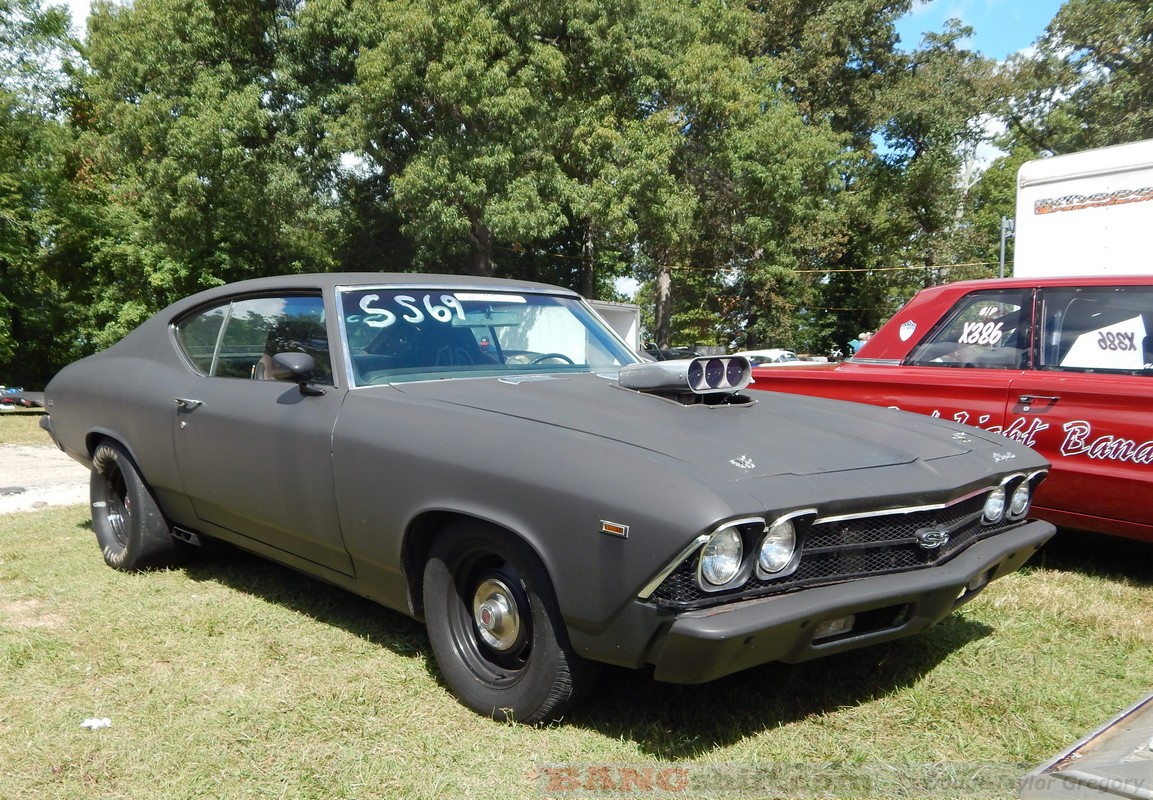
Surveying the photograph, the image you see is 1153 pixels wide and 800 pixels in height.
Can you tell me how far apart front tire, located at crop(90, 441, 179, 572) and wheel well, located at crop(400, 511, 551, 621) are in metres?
2.06

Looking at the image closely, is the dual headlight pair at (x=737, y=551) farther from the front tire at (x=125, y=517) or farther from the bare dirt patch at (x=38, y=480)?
Answer: the bare dirt patch at (x=38, y=480)

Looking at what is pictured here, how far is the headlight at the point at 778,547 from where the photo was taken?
2.62 m

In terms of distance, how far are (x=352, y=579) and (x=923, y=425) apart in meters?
2.27

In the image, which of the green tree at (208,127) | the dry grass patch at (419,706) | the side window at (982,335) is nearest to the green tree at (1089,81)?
the green tree at (208,127)

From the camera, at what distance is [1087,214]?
7.30 m

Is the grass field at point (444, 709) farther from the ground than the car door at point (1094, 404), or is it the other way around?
the car door at point (1094, 404)

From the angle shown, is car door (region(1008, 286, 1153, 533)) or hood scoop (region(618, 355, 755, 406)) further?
car door (region(1008, 286, 1153, 533))

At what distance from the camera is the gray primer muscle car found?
256 cm

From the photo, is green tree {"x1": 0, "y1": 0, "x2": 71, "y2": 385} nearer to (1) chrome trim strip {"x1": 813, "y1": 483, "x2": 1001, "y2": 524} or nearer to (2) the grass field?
(2) the grass field

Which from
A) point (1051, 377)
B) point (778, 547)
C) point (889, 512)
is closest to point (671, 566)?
point (778, 547)

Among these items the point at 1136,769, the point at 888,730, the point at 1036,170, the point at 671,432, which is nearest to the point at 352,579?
the point at 671,432

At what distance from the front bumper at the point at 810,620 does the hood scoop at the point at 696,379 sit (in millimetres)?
936

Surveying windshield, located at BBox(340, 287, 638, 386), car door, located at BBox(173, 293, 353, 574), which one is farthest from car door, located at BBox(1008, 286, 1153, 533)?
car door, located at BBox(173, 293, 353, 574)

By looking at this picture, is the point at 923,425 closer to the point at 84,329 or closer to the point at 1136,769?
the point at 1136,769
